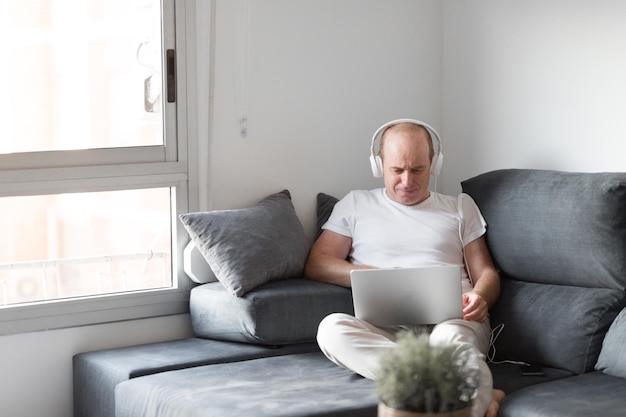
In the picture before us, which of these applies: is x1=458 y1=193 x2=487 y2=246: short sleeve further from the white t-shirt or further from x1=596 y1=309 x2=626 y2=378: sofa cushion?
x1=596 y1=309 x2=626 y2=378: sofa cushion

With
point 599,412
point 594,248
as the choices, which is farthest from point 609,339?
point 599,412

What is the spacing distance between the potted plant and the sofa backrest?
135 cm

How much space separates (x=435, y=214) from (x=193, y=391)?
3.80 feet

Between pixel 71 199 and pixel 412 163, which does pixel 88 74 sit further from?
pixel 412 163

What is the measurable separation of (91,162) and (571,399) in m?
1.77

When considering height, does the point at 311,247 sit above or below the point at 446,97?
below

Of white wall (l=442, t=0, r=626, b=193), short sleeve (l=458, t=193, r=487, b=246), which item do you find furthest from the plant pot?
white wall (l=442, t=0, r=626, b=193)

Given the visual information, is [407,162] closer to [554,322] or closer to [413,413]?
[554,322]

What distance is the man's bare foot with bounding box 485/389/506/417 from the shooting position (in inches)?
104

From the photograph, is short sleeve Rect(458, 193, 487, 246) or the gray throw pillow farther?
short sleeve Rect(458, 193, 487, 246)

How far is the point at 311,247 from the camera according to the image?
3809mm

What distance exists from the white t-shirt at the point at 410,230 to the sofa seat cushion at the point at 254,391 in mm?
477

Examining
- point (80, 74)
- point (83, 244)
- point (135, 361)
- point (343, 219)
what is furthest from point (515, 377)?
point (80, 74)

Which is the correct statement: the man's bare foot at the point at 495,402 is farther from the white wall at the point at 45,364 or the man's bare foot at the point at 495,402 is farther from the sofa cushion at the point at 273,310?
the white wall at the point at 45,364
